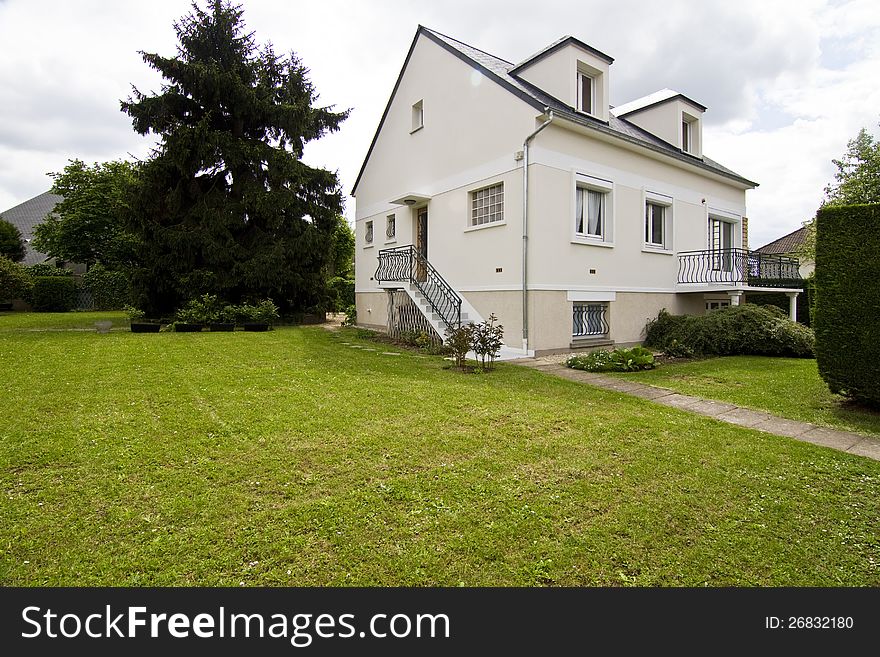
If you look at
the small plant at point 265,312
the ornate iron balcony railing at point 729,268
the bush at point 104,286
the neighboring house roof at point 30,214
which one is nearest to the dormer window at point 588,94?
the ornate iron balcony railing at point 729,268

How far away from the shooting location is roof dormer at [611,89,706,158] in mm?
14719

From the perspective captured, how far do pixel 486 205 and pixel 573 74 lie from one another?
3.90 meters

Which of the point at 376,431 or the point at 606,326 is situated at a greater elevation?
the point at 606,326

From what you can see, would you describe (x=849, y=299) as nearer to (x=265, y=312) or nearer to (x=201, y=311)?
(x=265, y=312)

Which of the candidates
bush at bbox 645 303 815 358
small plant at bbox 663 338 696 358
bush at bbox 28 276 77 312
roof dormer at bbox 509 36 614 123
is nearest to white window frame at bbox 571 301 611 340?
small plant at bbox 663 338 696 358

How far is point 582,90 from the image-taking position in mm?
12359

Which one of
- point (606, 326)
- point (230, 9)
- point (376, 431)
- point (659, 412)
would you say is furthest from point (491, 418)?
point (230, 9)

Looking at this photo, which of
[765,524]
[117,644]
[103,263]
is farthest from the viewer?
[103,263]

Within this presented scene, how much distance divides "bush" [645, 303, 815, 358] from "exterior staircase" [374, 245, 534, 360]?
14.4 ft

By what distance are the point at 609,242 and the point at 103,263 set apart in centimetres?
2821

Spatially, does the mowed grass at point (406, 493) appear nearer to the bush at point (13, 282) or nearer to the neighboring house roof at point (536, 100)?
the neighboring house roof at point (536, 100)

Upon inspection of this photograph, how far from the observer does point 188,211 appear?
16.2m

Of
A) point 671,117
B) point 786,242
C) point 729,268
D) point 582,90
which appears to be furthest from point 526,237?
point 786,242

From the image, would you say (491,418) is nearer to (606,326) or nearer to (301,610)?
(301,610)
